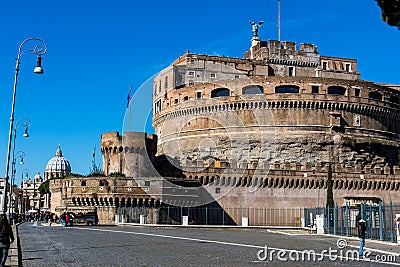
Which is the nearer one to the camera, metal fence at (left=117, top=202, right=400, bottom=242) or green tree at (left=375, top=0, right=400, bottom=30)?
green tree at (left=375, top=0, right=400, bottom=30)

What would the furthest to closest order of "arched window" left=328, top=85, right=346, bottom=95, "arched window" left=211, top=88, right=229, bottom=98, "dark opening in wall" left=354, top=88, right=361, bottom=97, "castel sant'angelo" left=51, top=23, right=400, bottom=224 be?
"arched window" left=211, top=88, right=229, bottom=98 → "dark opening in wall" left=354, top=88, right=361, bottom=97 → "arched window" left=328, top=85, right=346, bottom=95 → "castel sant'angelo" left=51, top=23, right=400, bottom=224

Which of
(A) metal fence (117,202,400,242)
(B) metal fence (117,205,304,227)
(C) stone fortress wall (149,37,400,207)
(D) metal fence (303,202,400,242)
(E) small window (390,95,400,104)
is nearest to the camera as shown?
(D) metal fence (303,202,400,242)

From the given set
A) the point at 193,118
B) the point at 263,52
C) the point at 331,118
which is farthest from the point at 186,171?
the point at 263,52

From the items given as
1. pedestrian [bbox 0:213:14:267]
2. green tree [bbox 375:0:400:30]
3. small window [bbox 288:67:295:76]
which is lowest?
pedestrian [bbox 0:213:14:267]

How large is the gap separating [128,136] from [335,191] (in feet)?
54.7

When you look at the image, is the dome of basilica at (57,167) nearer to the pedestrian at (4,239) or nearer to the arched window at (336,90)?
the arched window at (336,90)

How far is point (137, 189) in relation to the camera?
3688 centimetres

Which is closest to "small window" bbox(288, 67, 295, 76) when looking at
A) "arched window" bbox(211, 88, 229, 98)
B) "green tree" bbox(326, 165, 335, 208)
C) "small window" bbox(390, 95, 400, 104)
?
"small window" bbox(390, 95, 400, 104)

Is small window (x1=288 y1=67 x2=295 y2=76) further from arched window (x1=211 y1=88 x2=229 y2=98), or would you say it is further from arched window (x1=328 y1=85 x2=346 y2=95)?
arched window (x1=211 y1=88 x2=229 y2=98)

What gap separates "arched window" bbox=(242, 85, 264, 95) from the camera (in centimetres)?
5181

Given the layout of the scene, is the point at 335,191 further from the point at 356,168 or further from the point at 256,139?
the point at 256,139

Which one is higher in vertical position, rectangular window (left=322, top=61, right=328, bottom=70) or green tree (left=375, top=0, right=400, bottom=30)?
rectangular window (left=322, top=61, right=328, bottom=70)

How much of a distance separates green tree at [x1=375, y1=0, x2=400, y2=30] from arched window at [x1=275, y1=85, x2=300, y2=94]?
44871mm

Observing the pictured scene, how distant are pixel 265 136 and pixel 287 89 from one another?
5.25m
